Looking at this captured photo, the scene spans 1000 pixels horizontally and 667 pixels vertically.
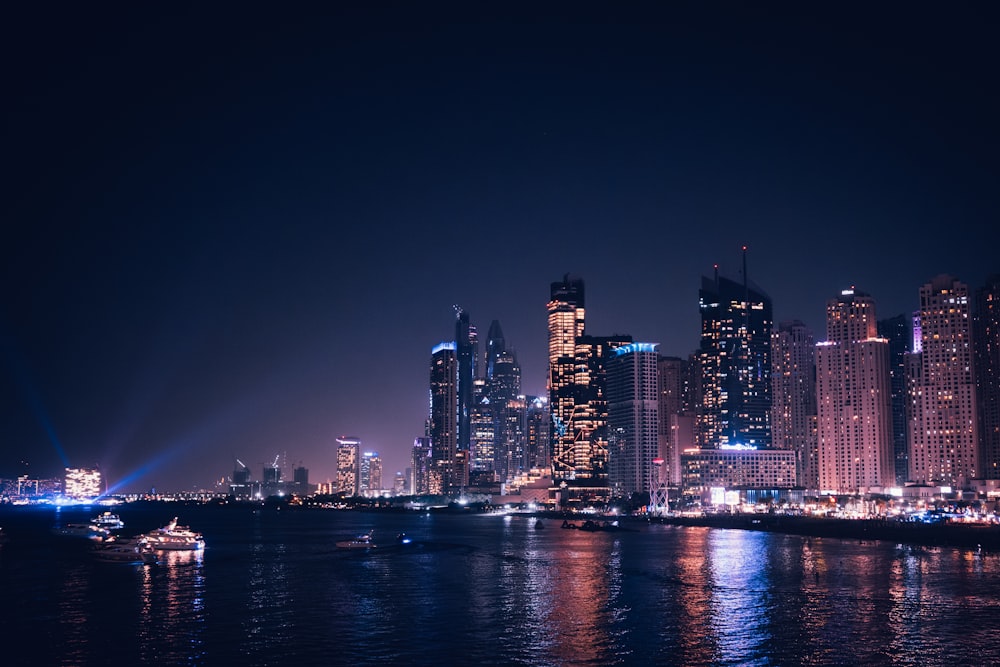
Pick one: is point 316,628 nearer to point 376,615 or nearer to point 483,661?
point 376,615

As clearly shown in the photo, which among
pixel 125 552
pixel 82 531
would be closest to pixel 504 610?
pixel 125 552

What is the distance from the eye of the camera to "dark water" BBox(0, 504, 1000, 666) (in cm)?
6059

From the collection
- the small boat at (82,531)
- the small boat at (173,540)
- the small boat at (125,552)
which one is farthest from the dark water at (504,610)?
the small boat at (82,531)

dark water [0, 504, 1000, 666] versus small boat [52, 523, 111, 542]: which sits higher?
dark water [0, 504, 1000, 666]

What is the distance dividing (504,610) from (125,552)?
70604 mm

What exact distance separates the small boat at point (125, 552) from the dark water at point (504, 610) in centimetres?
319

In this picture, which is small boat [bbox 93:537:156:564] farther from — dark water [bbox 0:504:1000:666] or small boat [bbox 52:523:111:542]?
small boat [bbox 52:523:111:542]

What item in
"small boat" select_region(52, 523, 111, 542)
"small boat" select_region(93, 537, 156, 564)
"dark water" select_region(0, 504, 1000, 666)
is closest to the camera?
"dark water" select_region(0, 504, 1000, 666)

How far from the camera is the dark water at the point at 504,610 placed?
60594mm

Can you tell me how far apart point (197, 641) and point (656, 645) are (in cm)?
3144

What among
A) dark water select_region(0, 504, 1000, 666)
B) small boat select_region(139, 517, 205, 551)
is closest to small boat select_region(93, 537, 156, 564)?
dark water select_region(0, 504, 1000, 666)

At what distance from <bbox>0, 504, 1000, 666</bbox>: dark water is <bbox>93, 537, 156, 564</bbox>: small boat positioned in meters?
3.19

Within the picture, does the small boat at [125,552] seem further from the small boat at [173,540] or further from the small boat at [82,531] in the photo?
the small boat at [82,531]

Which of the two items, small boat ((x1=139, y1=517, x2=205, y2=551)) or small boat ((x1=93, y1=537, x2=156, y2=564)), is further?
small boat ((x1=139, y1=517, x2=205, y2=551))
